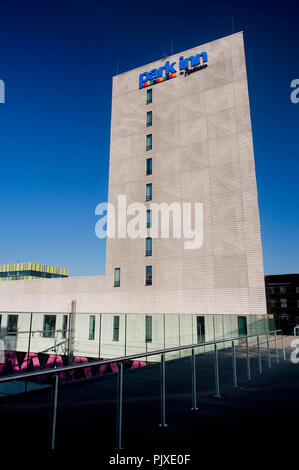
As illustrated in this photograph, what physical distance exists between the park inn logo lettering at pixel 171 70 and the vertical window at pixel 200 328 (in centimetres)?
2579

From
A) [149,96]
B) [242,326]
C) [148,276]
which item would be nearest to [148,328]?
[242,326]

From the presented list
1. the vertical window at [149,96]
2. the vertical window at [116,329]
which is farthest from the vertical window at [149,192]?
the vertical window at [116,329]

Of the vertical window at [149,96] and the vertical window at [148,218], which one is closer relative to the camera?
the vertical window at [148,218]

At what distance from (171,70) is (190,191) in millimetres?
14052

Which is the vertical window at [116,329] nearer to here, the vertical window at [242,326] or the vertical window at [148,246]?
the vertical window at [242,326]

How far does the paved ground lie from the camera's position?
3.56m

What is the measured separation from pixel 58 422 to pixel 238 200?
25222 millimetres

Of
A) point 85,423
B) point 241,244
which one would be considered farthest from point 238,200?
point 85,423

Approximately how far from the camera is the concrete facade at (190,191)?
88.2ft

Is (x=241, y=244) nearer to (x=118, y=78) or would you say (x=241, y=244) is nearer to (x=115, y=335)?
(x=115, y=335)

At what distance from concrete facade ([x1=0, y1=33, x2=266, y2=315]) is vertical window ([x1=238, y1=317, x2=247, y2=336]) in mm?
6172

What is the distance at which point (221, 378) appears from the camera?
7.96 meters

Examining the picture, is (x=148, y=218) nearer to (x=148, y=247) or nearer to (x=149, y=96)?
(x=148, y=247)

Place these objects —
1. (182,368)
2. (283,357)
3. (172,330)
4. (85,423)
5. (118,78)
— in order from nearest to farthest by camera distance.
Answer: (85,423) → (182,368) → (283,357) → (172,330) → (118,78)
